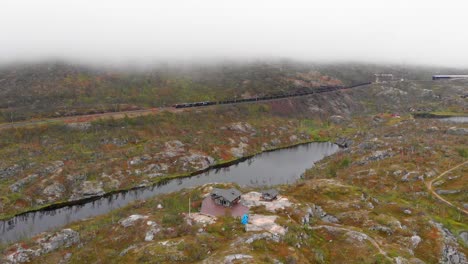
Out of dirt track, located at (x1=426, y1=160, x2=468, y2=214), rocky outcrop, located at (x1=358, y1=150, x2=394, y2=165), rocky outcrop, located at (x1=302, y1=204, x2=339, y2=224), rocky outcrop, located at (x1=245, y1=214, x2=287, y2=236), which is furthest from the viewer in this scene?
rocky outcrop, located at (x1=358, y1=150, x2=394, y2=165)

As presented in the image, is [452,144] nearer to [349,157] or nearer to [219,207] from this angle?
[349,157]

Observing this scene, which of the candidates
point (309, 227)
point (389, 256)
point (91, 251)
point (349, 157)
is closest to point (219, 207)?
point (309, 227)

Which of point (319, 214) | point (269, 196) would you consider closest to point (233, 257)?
point (269, 196)

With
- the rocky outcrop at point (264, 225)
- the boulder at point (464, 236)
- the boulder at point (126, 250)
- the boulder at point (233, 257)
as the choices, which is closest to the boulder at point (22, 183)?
the boulder at point (126, 250)

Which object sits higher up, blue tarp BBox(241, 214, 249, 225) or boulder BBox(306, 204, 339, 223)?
blue tarp BBox(241, 214, 249, 225)

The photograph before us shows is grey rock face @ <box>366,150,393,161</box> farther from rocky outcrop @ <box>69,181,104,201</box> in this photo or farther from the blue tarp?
rocky outcrop @ <box>69,181,104,201</box>

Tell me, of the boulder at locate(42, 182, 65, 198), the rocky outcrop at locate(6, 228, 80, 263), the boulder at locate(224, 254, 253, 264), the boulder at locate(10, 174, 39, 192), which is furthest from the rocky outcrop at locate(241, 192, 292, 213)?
the boulder at locate(10, 174, 39, 192)

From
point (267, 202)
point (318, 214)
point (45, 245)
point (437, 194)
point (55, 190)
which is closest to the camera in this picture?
point (45, 245)

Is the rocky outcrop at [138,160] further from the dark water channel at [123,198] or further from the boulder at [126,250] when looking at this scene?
the boulder at [126,250]

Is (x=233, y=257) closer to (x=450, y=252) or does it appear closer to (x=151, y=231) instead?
(x=151, y=231)

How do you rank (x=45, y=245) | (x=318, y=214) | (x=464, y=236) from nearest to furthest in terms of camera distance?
(x=45, y=245), (x=464, y=236), (x=318, y=214)

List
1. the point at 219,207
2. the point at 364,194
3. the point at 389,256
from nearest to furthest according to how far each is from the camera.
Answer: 1. the point at 389,256
2. the point at 219,207
3. the point at 364,194
